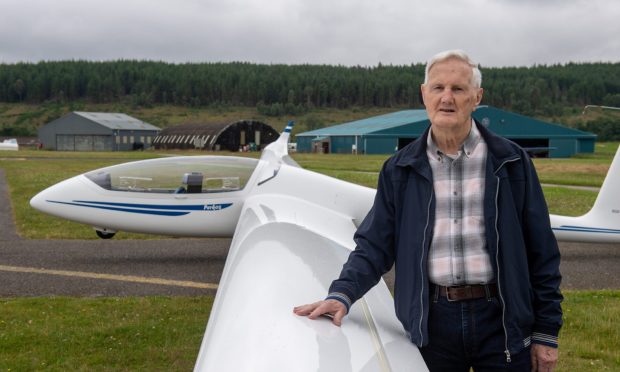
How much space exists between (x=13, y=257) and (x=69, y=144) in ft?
286

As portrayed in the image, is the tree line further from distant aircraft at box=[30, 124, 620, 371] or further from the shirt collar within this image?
the shirt collar

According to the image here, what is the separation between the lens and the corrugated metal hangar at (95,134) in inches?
3548

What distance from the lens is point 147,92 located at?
161625mm

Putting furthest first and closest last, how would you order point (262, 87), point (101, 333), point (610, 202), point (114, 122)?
point (262, 87), point (114, 122), point (610, 202), point (101, 333)

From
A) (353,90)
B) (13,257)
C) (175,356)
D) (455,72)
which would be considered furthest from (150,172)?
(353,90)

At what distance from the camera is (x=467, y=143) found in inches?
113

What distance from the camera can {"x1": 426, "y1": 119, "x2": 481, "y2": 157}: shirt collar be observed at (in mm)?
2852

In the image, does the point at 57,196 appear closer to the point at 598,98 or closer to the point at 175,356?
the point at 175,356

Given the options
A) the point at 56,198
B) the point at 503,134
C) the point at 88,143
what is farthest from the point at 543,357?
the point at 88,143

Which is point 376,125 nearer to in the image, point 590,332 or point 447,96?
point 590,332

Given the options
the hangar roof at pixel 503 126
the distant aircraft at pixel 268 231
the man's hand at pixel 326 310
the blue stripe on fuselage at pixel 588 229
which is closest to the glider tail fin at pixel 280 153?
the distant aircraft at pixel 268 231

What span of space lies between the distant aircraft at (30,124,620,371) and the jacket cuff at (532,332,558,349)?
0.61m

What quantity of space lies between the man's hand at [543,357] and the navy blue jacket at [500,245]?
0.04 metres

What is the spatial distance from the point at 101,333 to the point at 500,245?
4.99 meters
